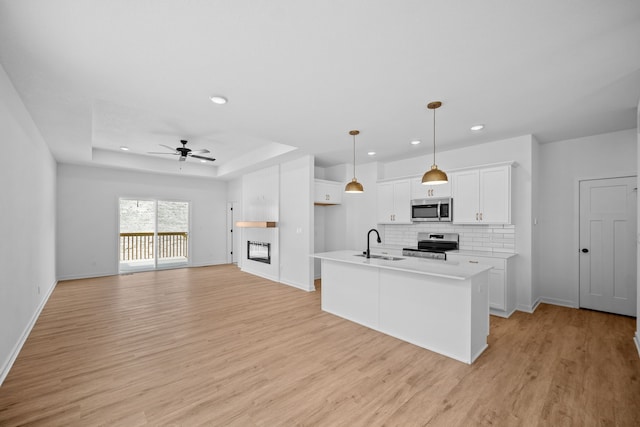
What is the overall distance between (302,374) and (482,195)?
3932 mm

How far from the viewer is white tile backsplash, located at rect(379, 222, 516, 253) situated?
4684mm

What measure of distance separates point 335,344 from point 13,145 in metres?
4.06

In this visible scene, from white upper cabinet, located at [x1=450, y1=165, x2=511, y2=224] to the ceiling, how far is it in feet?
2.25

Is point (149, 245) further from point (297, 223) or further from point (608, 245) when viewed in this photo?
point (608, 245)

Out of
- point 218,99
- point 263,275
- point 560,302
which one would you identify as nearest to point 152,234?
point 263,275

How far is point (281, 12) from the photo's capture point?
6.07 ft

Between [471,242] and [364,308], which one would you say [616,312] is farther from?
[364,308]

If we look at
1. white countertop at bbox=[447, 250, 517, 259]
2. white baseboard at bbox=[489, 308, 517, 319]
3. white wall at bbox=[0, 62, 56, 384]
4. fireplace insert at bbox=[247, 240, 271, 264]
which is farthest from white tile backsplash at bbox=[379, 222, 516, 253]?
white wall at bbox=[0, 62, 56, 384]

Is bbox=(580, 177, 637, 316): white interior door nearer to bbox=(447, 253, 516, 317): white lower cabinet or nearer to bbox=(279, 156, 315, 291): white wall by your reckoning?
bbox=(447, 253, 516, 317): white lower cabinet

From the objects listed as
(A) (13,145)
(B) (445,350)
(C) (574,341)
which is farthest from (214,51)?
(C) (574,341)

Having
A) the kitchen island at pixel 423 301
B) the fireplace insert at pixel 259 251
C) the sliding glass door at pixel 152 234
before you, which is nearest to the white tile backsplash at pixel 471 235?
the kitchen island at pixel 423 301

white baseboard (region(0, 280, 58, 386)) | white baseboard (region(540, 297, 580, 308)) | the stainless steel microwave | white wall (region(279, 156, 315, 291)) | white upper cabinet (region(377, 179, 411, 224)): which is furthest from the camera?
white wall (region(279, 156, 315, 291))

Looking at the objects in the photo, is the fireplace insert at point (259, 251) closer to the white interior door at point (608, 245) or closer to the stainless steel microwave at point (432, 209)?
the stainless steel microwave at point (432, 209)

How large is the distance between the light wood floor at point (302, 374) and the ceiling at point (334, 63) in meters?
2.77
